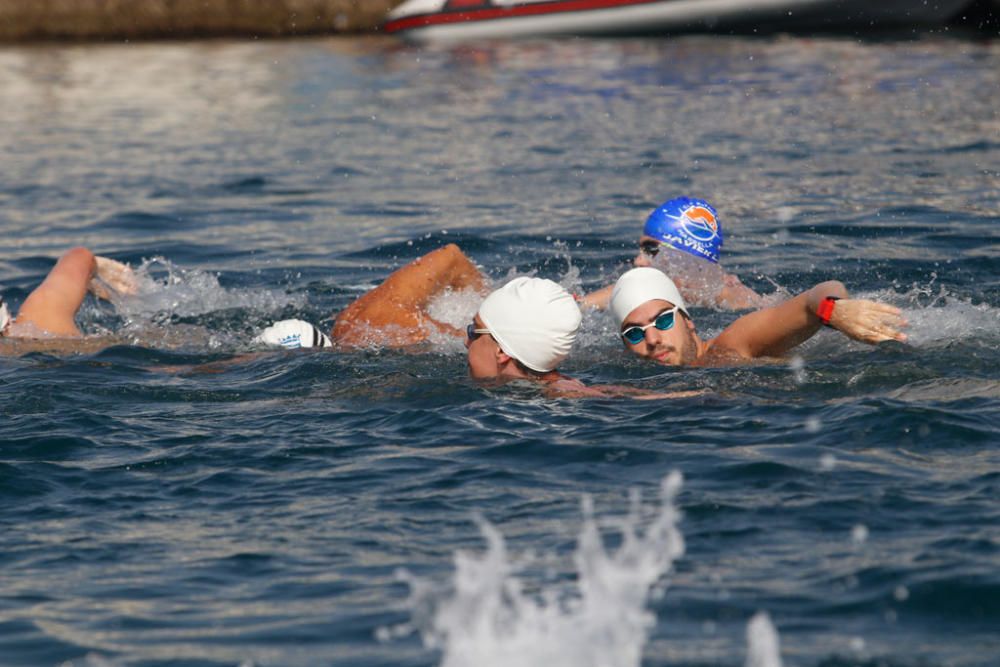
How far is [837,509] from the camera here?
5668mm

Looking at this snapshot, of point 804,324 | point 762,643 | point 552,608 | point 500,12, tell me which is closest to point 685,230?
point 804,324

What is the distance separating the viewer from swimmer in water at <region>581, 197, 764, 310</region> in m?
9.71

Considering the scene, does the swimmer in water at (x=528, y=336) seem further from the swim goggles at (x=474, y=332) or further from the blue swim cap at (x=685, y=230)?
the blue swim cap at (x=685, y=230)

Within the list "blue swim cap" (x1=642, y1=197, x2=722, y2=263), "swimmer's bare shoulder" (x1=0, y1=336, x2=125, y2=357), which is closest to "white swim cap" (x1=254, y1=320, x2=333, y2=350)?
"swimmer's bare shoulder" (x1=0, y1=336, x2=125, y2=357)

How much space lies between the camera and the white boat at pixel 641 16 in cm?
2767

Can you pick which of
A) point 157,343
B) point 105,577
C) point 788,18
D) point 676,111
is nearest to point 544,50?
point 788,18

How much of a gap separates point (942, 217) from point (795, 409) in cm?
631

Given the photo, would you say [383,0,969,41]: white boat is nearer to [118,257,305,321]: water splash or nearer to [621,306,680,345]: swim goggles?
[118,257,305,321]: water splash

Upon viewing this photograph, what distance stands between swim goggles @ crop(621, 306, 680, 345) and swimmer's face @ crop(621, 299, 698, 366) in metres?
0.01

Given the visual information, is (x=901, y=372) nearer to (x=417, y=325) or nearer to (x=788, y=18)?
(x=417, y=325)

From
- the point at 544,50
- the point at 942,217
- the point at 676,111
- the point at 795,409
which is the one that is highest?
the point at 544,50

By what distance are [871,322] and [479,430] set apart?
76.7 inches

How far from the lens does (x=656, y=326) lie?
7.47 meters

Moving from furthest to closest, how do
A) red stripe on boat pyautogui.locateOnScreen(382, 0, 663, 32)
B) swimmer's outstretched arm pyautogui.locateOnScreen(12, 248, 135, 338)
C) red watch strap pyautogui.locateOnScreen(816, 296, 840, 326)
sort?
red stripe on boat pyautogui.locateOnScreen(382, 0, 663, 32), swimmer's outstretched arm pyautogui.locateOnScreen(12, 248, 135, 338), red watch strap pyautogui.locateOnScreen(816, 296, 840, 326)
